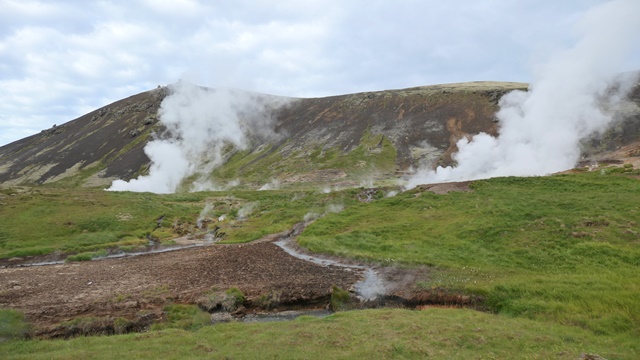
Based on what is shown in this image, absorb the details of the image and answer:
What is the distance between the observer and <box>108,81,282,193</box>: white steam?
136 meters

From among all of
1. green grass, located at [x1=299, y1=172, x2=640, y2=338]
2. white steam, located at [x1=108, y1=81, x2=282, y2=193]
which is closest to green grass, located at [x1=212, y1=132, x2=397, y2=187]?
white steam, located at [x1=108, y1=81, x2=282, y2=193]

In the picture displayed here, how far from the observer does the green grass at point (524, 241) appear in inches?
902

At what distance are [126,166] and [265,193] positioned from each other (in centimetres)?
8564

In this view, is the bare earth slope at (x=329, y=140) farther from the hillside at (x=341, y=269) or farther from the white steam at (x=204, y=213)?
the white steam at (x=204, y=213)

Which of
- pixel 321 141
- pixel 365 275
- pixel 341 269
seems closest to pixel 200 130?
pixel 321 141

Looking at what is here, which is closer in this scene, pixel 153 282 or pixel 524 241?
pixel 153 282

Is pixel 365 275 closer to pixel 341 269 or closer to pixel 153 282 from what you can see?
pixel 341 269

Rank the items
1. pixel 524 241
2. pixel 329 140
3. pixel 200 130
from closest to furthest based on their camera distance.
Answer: pixel 524 241
pixel 329 140
pixel 200 130

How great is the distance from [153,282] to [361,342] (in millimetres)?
20970

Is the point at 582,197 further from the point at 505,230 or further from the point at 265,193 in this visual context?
the point at 265,193

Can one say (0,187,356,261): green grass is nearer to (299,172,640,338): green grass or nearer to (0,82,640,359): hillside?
(0,82,640,359): hillside

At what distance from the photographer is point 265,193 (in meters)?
90.9

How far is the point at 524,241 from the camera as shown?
3462cm

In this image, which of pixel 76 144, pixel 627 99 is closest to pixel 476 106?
pixel 627 99
